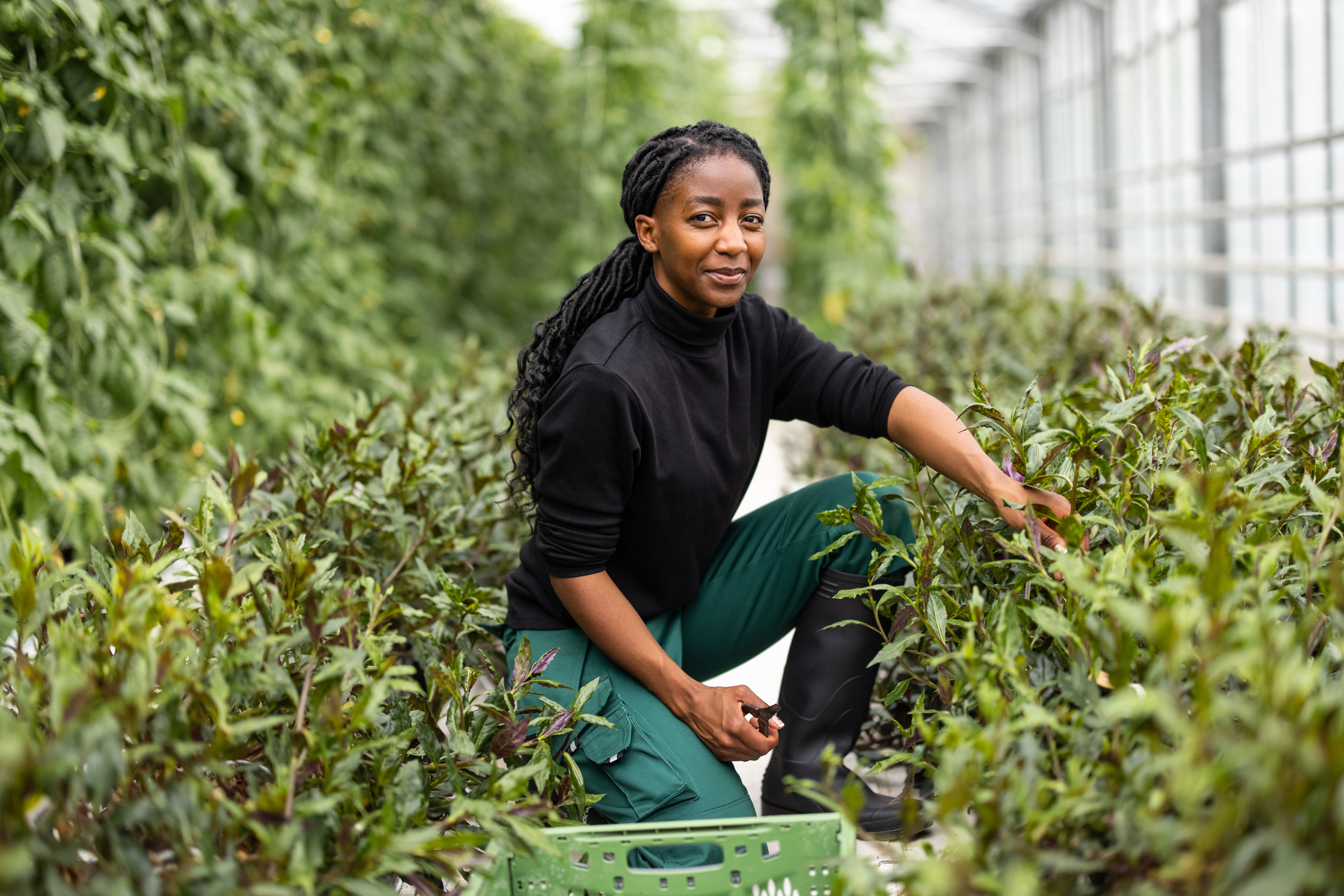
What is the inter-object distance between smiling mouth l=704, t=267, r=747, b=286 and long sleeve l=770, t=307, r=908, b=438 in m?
0.22

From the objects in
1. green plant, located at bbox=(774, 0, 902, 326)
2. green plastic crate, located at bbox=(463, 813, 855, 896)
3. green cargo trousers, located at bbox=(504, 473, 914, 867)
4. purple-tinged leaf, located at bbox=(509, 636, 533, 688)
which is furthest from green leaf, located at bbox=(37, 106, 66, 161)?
green plant, located at bbox=(774, 0, 902, 326)

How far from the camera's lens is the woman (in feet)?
4.58

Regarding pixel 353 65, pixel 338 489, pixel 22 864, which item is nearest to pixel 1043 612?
pixel 22 864

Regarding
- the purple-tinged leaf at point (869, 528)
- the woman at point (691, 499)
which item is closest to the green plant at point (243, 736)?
the woman at point (691, 499)

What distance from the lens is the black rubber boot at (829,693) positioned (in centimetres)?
154

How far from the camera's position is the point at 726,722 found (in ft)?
4.46

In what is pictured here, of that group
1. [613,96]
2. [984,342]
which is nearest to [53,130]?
[984,342]

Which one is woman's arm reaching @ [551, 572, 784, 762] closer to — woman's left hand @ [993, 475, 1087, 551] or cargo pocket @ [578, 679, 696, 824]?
cargo pocket @ [578, 679, 696, 824]

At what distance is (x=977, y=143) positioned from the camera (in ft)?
47.5

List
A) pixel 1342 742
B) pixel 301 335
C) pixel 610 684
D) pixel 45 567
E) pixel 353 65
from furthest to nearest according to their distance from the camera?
pixel 353 65
pixel 301 335
pixel 610 684
pixel 45 567
pixel 1342 742

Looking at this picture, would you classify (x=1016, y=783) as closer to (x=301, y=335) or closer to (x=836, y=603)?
(x=836, y=603)

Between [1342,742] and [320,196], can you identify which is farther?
[320,196]

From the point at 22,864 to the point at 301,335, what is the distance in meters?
3.19

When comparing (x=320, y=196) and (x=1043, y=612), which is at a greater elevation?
(x=320, y=196)
